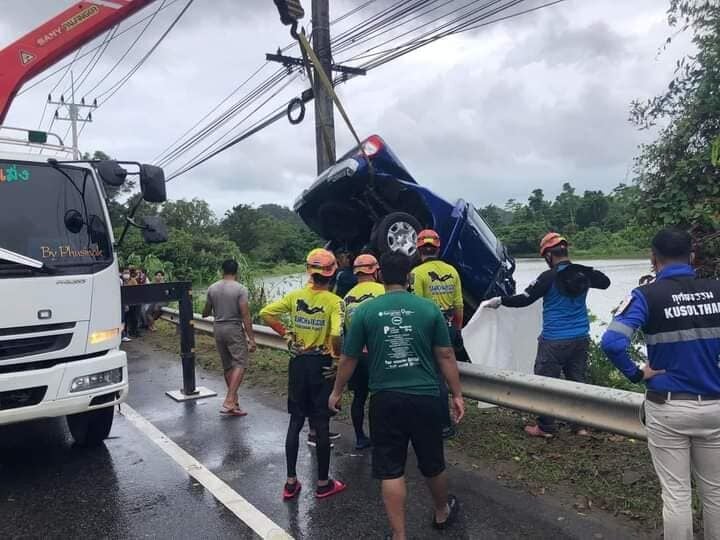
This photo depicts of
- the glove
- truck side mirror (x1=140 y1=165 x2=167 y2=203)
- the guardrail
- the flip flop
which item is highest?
truck side mirror (x1=140 y1=165 x2=167 y2=203)

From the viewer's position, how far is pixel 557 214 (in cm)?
1112

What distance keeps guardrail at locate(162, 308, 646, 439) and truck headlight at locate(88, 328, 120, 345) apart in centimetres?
297

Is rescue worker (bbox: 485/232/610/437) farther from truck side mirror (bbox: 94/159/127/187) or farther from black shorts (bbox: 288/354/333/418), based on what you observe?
truck side mirror (bbox: 94/159/127/187)

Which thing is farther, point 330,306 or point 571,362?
point 571,362

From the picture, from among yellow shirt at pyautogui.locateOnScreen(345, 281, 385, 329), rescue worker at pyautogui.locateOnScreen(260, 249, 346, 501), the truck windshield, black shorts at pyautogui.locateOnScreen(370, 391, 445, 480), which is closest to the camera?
black shorts at pyautogui.locateOnScreen(370, 391, 445, 480)

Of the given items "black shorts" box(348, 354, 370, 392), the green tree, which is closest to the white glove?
"black shorts" box(348, 354, 370, 392)

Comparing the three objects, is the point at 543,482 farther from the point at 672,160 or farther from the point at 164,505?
the point at 672,160

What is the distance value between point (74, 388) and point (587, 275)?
4.29m

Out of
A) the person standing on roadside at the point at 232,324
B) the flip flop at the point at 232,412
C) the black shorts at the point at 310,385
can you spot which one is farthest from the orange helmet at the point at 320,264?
the flip flop at the point at 232,412

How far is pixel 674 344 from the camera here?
273cm

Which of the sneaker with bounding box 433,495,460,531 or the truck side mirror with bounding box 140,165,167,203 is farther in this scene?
the truck side mirror with bounding box 140,165,167,203

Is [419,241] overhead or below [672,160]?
below

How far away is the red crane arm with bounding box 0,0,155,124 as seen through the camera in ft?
21.0

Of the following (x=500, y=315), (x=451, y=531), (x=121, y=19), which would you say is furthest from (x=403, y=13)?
(x=451, y=531)
